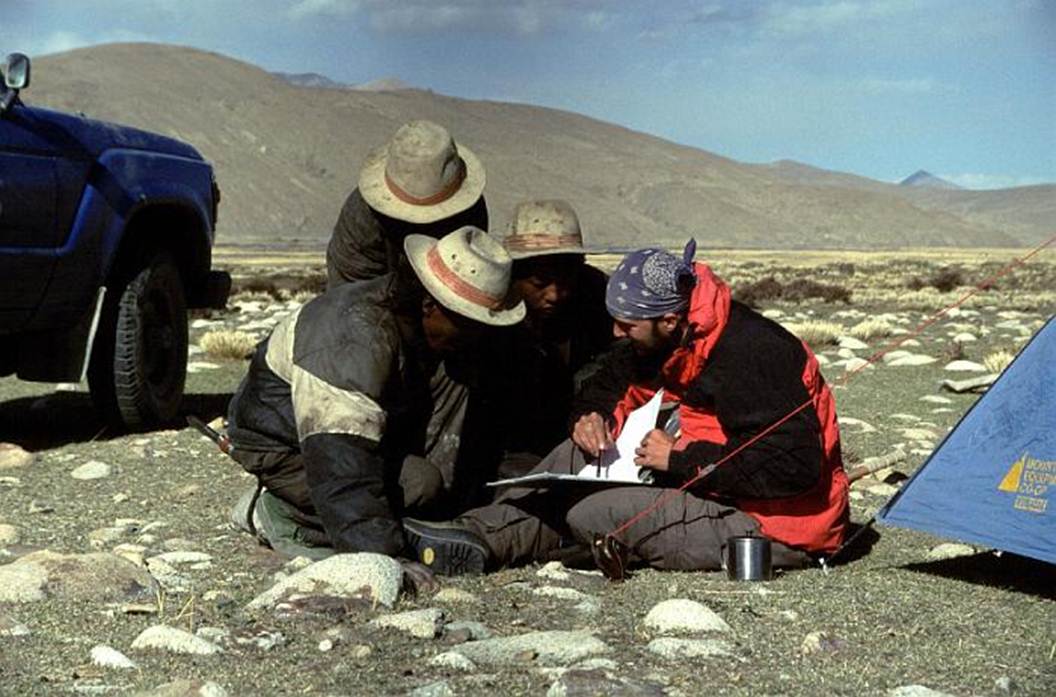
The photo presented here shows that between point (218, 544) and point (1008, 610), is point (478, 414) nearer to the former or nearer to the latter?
point (218, 544)

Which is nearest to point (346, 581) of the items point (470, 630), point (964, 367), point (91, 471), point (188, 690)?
point (470, 630)

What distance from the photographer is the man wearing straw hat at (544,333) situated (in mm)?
6496

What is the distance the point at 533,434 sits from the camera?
6641 millimetres

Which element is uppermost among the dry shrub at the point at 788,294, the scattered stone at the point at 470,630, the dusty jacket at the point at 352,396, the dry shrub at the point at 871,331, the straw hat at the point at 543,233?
the straw hat at the point at 543,233

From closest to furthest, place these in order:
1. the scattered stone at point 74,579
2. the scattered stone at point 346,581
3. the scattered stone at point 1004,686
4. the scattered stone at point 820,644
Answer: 1. the scattered stone at point 1004,686
2. the scattered stone at point 820,644
3. the scattered stone at point 346,581
4. the scattered stone at point 74,579

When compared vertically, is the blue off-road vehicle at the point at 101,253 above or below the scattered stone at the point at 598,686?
above

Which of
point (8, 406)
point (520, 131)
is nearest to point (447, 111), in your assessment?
point (520, 131)

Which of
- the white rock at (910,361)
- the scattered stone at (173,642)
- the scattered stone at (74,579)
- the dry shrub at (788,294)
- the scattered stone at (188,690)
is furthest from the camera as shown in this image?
the dry shrub at (788,294)

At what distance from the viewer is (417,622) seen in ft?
15.1

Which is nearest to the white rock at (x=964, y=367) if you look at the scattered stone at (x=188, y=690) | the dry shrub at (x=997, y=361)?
the dry shrub at (x=997, y=361)

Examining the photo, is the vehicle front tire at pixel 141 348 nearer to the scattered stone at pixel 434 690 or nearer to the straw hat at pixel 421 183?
the straw hat at pixel 421 183

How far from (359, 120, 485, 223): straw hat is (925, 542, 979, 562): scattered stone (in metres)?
2.37

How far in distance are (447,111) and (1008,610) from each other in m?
167

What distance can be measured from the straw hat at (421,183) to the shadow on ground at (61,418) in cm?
265
